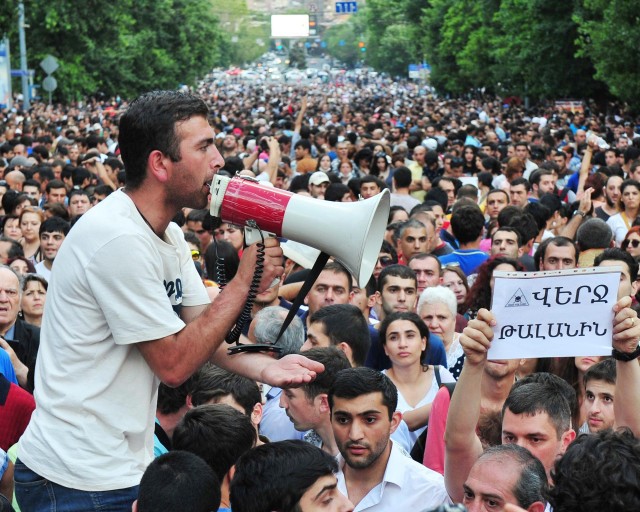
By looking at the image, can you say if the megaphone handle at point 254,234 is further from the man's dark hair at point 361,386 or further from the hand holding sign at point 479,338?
the man's dark hair at point 361,386

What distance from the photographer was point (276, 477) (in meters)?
4.36

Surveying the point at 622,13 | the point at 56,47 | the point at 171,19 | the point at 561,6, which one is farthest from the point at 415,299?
the point at 171,19

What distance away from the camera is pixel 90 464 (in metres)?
3.82

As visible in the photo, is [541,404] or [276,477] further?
[541,404]

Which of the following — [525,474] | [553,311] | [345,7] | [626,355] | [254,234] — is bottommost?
[345,7]

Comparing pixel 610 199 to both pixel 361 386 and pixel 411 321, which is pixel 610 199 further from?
pixel 361 386

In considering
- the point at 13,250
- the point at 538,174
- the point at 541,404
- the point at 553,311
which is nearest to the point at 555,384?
the point at 541,404

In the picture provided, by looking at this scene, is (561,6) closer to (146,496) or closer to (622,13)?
(622,13)

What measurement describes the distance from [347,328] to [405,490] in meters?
1.95

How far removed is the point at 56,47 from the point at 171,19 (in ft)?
76.6

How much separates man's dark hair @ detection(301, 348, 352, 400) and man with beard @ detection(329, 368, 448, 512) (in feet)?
0.99

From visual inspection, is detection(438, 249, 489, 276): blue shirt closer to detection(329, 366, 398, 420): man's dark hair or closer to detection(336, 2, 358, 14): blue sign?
detection(329, 366, 398, 420): man's dark hair

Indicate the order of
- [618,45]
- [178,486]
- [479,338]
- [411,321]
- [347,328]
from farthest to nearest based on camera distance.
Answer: [618,45] < [411,321] < [347,328] < [479,338] < [178,486]

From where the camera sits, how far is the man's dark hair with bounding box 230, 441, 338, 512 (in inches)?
171
